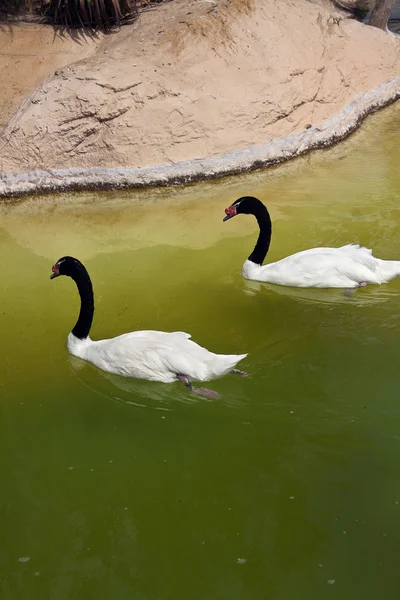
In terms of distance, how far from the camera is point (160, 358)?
582 centimetres

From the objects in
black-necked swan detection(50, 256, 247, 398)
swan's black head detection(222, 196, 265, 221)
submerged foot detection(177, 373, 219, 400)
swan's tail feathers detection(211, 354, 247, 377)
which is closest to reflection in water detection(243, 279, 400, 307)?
swan's black head detection(222, 196, 265, 221)

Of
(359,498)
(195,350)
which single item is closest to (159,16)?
(195,350)

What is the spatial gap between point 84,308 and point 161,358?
2.88 ft

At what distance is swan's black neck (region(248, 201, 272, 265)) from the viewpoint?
7.44m

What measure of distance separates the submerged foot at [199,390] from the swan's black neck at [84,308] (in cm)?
93

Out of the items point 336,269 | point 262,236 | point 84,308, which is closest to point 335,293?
point 336,269

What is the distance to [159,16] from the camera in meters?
10.7

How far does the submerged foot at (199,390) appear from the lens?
570 cm

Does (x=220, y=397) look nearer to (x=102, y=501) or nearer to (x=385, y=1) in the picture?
(x=102, y=501)

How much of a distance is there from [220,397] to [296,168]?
4.75 metres

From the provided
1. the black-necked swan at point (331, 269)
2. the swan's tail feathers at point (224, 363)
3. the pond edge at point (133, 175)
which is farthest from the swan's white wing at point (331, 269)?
the pond edge at point (133, 175)

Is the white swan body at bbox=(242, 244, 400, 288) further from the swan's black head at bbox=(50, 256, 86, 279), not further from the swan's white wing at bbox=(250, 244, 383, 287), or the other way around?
the swan's black head at bbox=(50, 256, 86, 279)

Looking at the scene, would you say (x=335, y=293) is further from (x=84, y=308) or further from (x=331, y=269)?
(x=84, y=308)

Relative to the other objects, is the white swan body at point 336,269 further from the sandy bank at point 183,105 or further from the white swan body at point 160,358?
the sandy bank at point 183,105
